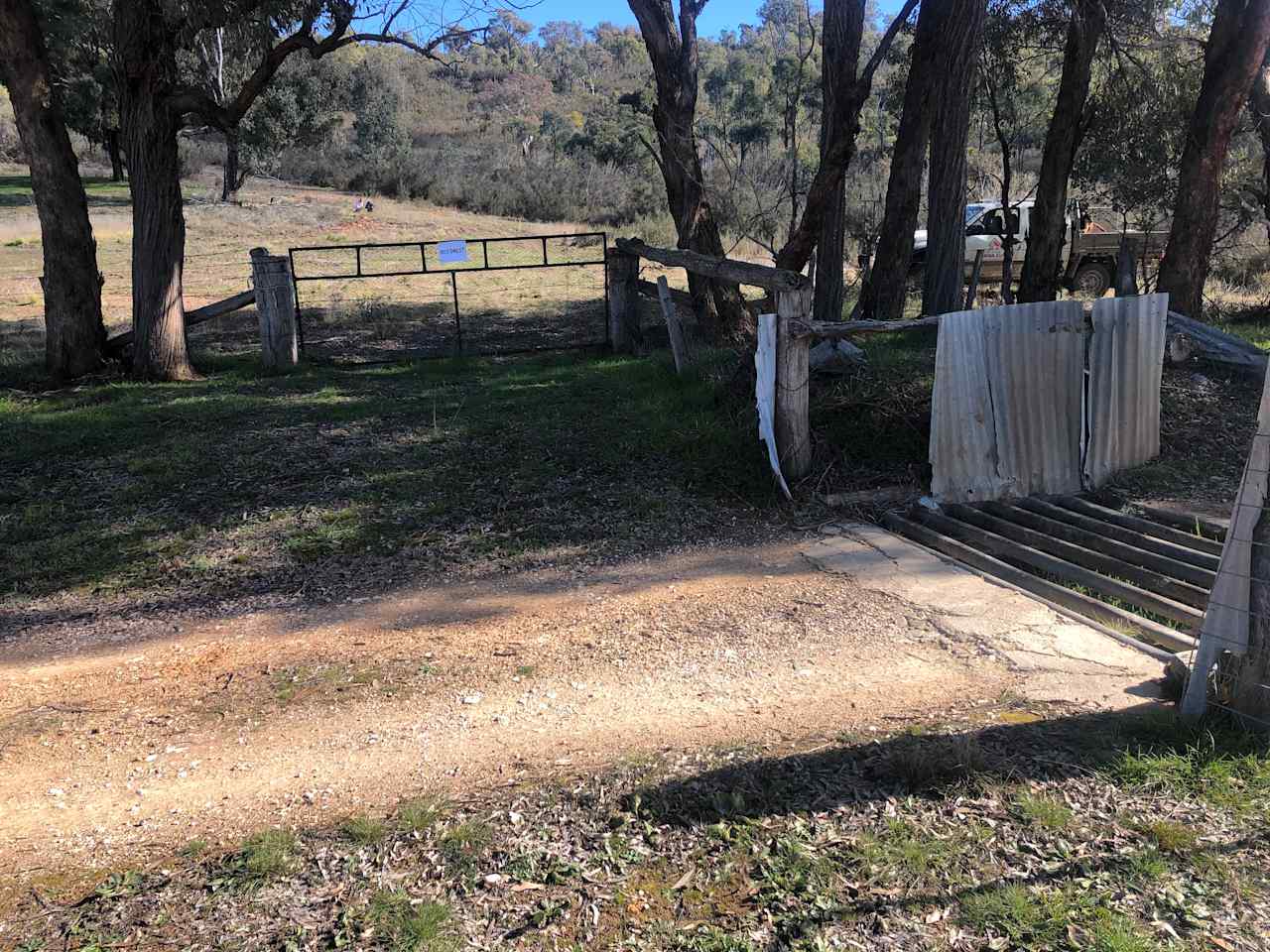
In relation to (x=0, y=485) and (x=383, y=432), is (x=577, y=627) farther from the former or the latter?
(x=0, y=485)

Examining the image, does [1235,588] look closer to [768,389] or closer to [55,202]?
[768,389]

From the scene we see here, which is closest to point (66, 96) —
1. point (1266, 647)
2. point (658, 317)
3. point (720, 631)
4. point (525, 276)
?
point (525, 276)

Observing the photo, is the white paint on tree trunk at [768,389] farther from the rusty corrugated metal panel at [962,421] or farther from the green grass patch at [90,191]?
the green grass patch at [90,191]

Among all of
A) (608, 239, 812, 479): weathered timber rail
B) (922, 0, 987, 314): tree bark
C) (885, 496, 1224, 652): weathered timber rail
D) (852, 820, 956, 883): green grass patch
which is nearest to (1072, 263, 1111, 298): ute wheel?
(922, 0, 987, 314): tree bark

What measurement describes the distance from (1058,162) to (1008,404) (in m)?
8.73

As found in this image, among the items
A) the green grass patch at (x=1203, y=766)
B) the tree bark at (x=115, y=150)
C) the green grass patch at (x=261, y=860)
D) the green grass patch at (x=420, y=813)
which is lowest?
the green grass patch at (x=261, y=860)

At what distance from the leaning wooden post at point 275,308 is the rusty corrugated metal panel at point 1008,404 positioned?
323 inches

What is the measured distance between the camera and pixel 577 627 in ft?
17.1

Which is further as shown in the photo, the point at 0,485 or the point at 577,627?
the point at 0,485

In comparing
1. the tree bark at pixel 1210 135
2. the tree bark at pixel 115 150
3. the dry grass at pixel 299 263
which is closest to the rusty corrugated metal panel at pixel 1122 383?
the tree bark at pixel 1210 135

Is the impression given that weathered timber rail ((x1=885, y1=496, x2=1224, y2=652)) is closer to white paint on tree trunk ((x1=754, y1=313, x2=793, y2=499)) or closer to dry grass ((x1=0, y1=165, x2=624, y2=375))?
white paint on tree trunk ((x1=754, y1=313, x2=793, y2=499))

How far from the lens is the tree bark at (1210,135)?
1183 cm

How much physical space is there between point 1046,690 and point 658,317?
11.4m

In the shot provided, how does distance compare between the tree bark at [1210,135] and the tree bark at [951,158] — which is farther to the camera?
the tree bark at [1210,135]
